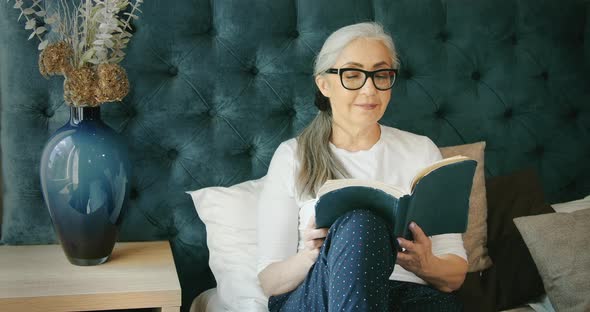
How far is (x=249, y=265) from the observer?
1915mm

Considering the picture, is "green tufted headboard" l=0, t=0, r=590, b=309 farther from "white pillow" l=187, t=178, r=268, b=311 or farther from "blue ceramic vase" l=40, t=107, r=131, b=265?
"blue ceramic vase" l=40, t=107, r=131, b=265

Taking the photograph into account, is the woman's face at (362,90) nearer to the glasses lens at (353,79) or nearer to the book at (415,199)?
the glasses lens at (353,79)

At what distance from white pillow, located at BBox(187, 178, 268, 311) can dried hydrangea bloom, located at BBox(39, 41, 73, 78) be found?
53 cm

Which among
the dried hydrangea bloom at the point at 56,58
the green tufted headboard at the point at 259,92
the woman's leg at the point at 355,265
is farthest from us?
the green tufted headboard at the point at 259,92

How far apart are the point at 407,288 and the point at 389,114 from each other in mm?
672

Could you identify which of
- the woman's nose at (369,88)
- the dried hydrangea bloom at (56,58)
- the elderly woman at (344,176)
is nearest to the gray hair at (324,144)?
the elderly woman at (344,176)

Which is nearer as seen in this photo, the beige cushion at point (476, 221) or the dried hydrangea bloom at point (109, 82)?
the dried hydrangea bloom at point (109, 82)

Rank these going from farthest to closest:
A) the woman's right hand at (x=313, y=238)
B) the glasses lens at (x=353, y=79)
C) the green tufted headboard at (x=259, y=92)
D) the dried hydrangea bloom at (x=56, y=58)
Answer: the green tufted headboard at (x=259, y=92) → the glasses lens at (x=353, y=79) → the dried hydrangea bloom at (x=56, y=58) → the woman's right hand at (x=313, y=238)

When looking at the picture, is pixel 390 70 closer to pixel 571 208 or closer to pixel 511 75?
pixel 511 75

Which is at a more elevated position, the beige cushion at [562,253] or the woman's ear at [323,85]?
the woman's ear at [323,85]

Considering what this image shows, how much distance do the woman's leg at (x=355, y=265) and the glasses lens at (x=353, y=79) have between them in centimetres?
45

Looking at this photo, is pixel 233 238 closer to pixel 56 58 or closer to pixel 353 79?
pixel 353 79

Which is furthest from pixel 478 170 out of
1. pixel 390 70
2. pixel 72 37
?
pixel 72 37

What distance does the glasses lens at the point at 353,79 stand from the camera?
5.92 feet
